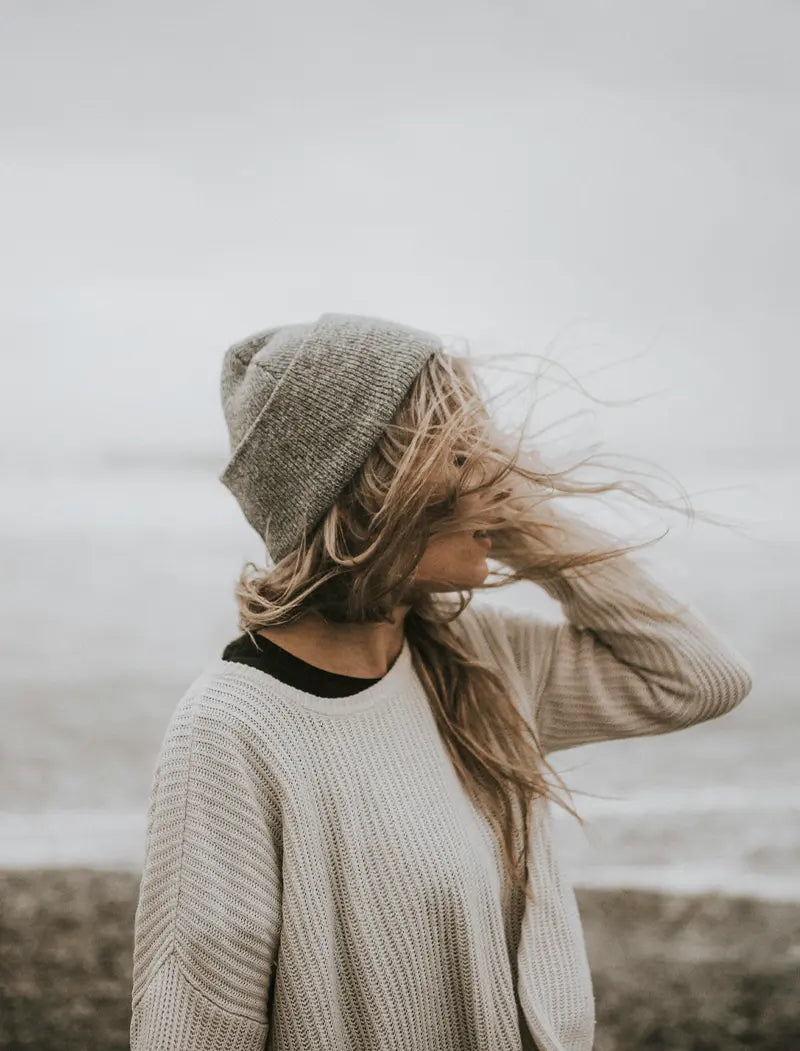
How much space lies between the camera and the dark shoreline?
1659 mm

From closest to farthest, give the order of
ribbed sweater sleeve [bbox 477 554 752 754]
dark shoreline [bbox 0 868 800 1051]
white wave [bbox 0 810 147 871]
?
ribbed sweater sleeve [bbox 477 554 752 754] → dark shoreline [bbox 0 868 800 1051] → white wave [bbox 0 810 147 871]

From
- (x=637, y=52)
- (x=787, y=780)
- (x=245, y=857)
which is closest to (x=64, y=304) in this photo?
(x=637, y=52)

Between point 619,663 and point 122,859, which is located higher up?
point 619,663

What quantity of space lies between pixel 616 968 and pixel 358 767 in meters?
1.05

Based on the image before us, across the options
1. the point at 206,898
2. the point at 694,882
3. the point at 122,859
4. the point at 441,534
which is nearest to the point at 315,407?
the point at 441,534

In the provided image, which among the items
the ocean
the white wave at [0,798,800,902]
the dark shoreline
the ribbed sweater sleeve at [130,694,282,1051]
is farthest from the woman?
the ocean

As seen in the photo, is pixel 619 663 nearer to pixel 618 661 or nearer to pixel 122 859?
pixel 618 661

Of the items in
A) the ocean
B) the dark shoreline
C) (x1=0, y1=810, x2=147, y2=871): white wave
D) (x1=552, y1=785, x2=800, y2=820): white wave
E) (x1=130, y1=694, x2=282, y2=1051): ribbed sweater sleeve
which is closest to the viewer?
(x1=130, y1=694, x2=282, y2=1051): ribbed sweater sleeve

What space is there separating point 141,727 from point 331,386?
170cm

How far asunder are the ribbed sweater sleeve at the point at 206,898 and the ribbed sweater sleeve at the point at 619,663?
40 centimetres

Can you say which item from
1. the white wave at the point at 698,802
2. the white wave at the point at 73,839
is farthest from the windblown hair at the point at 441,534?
the white wave at the point at 698,802

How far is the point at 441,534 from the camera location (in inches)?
37.3

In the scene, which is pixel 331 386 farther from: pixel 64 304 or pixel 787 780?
pixel 787 780

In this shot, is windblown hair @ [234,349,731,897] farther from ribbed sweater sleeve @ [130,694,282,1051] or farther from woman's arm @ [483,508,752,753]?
ribbed sweater sleeve @ [130,694,282,1051]
